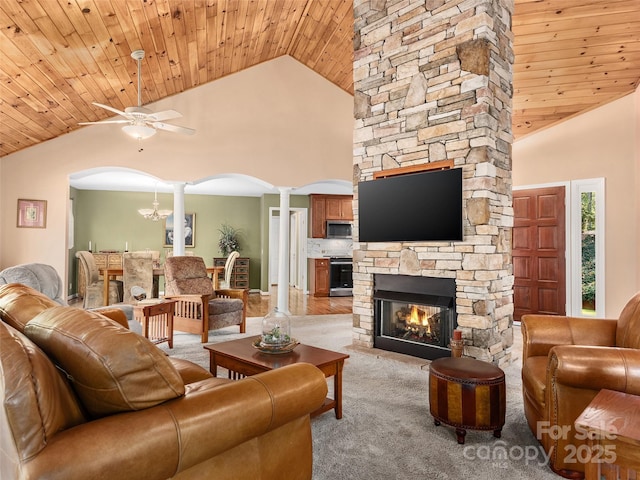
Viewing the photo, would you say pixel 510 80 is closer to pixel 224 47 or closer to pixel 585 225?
pixel 585 225

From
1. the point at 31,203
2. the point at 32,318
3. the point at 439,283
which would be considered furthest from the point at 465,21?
the point at 31,203

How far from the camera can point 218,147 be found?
650 cm

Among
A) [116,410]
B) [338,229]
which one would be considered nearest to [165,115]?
[116,410]

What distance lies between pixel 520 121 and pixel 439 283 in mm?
3095

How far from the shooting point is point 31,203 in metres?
5.56

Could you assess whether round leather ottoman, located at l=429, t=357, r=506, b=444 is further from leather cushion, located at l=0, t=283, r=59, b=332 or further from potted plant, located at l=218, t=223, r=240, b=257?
potted plant, located at l=218, t=223, r=240, b=257

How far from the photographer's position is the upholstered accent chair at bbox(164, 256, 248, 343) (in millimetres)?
4973

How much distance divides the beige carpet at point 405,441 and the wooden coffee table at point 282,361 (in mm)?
159

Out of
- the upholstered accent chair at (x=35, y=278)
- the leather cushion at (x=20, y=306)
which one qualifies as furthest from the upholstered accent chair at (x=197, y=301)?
the leather cushion at (x=20, y=306)

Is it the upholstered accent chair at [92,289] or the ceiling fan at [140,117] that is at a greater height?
the ceiling fan at [140,117]

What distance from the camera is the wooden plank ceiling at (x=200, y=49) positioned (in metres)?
3.63

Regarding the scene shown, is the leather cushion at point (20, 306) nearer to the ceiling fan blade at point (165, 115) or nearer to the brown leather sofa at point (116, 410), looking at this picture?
the brown leather sofa at point (116, 410)

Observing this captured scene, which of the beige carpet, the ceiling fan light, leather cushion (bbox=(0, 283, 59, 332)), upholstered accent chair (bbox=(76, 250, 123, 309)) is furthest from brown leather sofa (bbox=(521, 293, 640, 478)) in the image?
upholstered accent chair (bbox=(76, 250, 123, 309))

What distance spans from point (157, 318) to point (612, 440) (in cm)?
470
